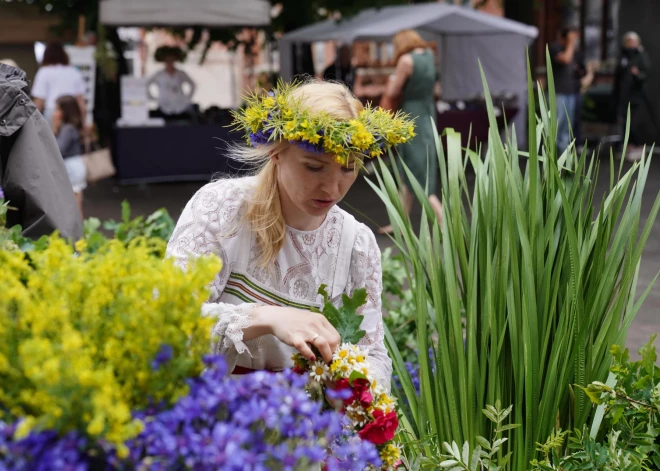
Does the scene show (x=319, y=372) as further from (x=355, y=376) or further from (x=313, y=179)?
(x=313, y=179)

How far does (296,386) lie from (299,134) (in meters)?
0.88

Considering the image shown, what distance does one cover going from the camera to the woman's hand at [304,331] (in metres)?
1.61

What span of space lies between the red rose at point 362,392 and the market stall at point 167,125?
9456 millimetres

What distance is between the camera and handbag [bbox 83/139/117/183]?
10.1 meters

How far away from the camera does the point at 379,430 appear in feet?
5.18

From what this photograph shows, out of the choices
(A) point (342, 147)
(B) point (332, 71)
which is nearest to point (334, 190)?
(A) point (342, 147)

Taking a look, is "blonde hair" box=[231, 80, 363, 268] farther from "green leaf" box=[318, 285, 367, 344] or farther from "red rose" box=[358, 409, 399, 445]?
"red rose" box=[358, 409, 399, 445]

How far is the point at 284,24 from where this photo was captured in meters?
14.1

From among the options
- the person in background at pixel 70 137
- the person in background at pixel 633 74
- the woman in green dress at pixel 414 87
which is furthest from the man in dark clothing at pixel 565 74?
the person in background at pixel 70 137

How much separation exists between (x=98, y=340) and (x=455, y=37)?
1428 centimetres

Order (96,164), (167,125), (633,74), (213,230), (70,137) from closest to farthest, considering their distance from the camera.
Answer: (213,230)
(70,137)
(96,164)
(167,125)
(633,74)

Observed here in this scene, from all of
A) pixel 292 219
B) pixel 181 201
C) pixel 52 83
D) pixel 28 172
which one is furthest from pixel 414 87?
pixel 292 219

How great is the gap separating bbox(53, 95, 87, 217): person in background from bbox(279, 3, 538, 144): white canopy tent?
4.38 m

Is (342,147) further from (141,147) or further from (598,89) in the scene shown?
(598,89)
